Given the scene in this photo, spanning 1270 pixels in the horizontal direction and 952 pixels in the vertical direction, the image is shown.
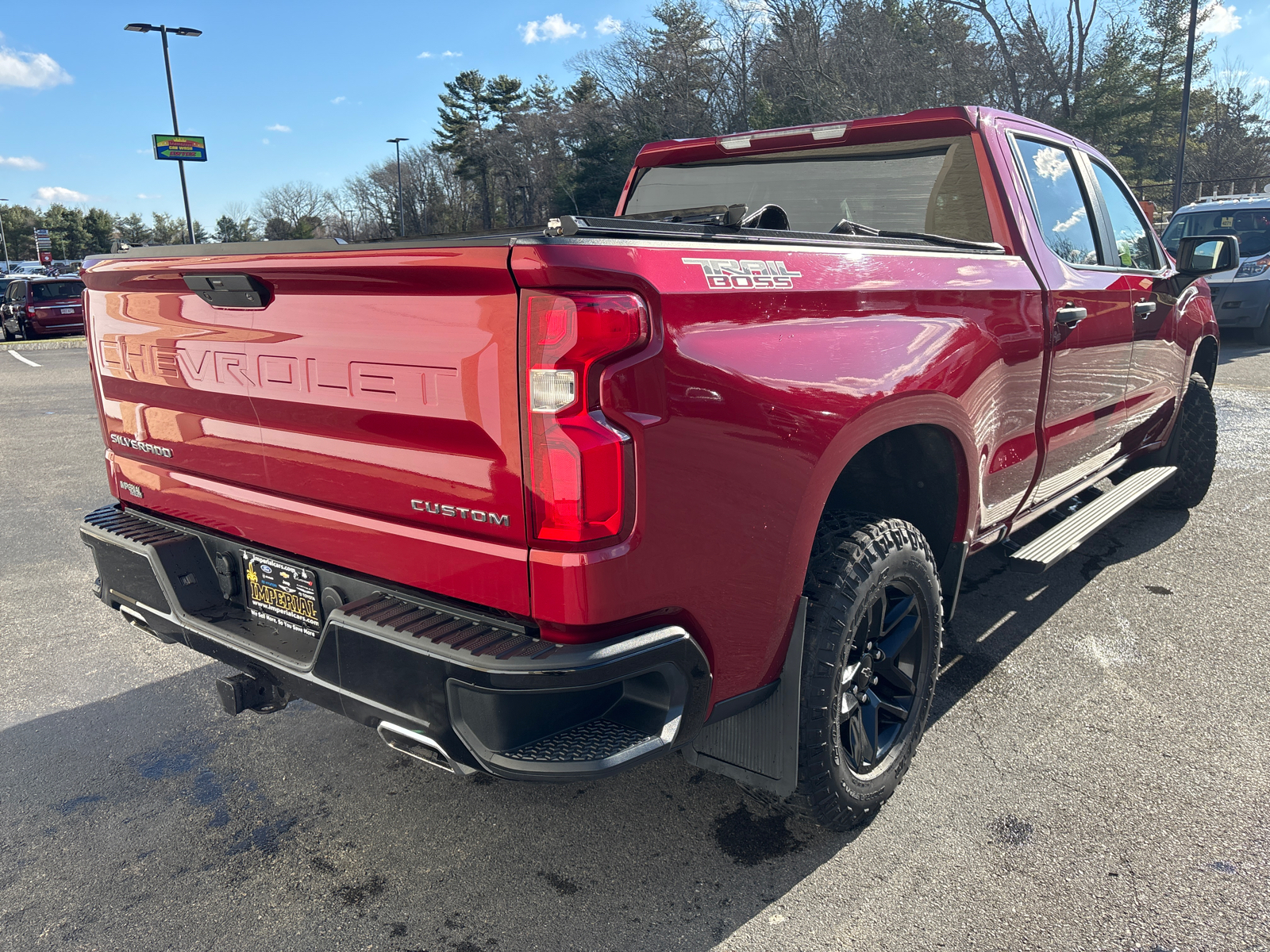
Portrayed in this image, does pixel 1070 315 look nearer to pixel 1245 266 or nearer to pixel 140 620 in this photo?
pixel 140 620

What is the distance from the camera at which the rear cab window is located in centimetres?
335

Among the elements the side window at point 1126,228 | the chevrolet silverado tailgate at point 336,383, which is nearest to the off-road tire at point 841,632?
the chevrolet silverado tailgate at point 336,383

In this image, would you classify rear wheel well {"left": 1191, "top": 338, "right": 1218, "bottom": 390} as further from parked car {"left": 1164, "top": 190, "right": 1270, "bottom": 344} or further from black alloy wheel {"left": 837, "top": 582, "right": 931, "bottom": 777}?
parked car {"left": 1164, "top": 190, "right": 1270, "bottom": 344}

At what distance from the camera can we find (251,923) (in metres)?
2.26

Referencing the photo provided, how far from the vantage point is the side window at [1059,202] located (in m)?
3.52

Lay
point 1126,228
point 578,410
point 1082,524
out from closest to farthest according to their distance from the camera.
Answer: point 578,410 < point 1082,524 < point 1126,228

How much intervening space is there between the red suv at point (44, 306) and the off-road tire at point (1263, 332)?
2460 centimetres

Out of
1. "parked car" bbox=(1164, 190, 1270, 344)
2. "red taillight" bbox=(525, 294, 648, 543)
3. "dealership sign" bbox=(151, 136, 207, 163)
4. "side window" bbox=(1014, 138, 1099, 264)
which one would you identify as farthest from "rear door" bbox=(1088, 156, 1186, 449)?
"dealership sign" bbox=(151, 136, 207, 163)

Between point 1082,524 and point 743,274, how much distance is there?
256 centimetres

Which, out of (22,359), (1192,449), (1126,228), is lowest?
(22,359)

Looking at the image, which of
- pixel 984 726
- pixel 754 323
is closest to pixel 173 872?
pixel 754 323

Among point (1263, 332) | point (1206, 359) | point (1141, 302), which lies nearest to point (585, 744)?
point (1141, 302)

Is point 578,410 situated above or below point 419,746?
above

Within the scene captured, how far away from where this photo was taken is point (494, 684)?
177 centimetres
